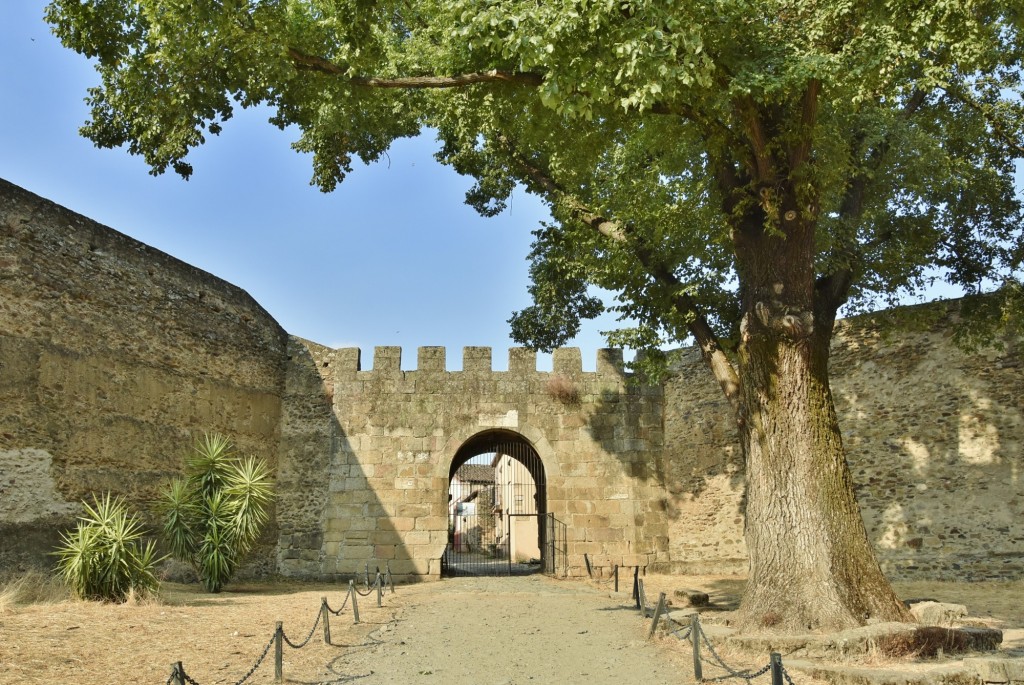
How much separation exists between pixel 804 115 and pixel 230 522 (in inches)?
363

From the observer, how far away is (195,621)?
8562mm

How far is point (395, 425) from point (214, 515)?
14.3ft

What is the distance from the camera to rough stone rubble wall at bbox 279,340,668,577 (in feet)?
50.1

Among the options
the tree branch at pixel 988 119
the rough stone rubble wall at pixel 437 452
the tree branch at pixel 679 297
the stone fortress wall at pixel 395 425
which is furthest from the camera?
the rough stone rubble wall at pixel 437 452

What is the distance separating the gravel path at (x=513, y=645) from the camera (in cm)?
687

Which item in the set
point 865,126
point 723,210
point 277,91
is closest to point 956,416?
point 865,126

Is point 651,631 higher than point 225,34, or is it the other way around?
point 225,34

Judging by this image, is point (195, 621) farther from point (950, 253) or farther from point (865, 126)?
point (950, 253)

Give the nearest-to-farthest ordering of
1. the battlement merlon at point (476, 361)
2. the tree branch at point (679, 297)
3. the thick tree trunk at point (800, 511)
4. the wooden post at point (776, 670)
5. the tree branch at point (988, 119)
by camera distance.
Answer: the wooden post at point (776, 670), the thick tree trunk at point (800, 511), the tree branch at point (679, 297), the tree branch at point (988, 119), the battlement merlon at point (476, 361)

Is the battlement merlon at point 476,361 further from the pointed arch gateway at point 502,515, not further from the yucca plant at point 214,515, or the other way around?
the yucca plant at point 214,515

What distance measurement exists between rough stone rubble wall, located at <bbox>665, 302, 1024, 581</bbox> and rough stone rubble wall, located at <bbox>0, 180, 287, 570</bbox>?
9565 mm

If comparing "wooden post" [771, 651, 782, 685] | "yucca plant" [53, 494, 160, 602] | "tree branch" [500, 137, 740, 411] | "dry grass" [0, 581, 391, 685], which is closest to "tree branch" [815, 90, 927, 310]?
"tree branch" [500, 137, 740, 411]

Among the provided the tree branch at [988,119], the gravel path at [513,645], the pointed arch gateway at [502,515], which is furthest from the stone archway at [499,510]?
the tree branch at [988,119]

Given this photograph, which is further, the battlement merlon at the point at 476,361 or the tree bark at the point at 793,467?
the battlement merlon at the point at 476,361
